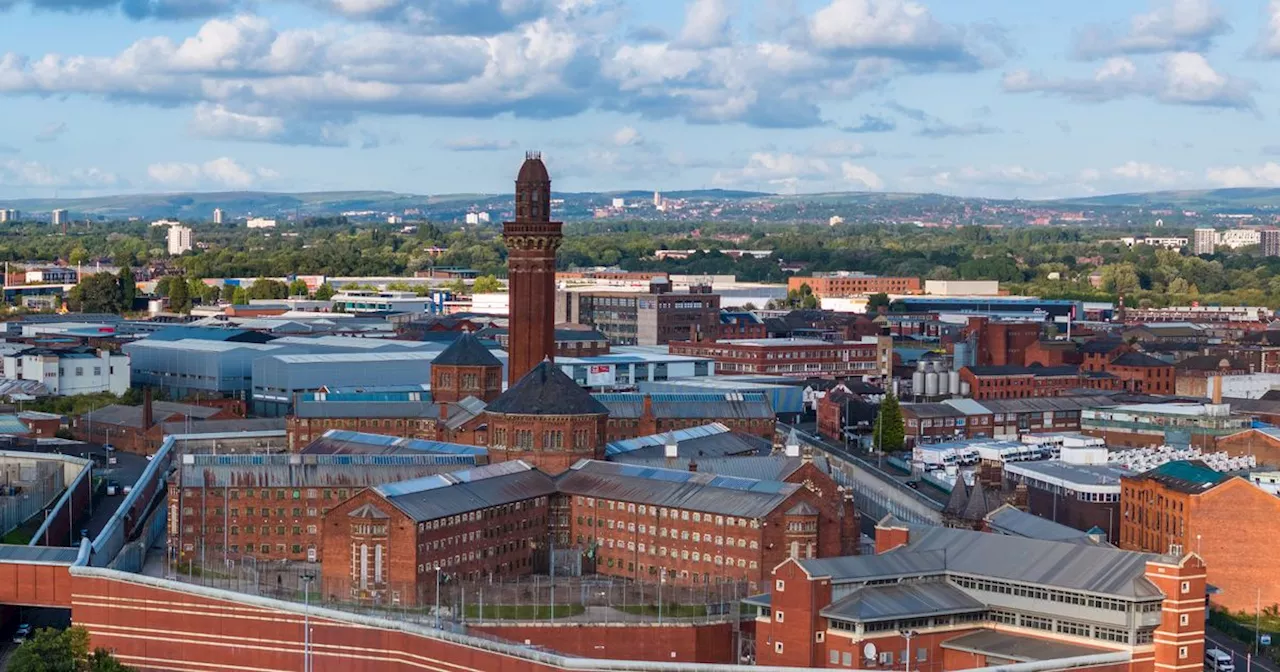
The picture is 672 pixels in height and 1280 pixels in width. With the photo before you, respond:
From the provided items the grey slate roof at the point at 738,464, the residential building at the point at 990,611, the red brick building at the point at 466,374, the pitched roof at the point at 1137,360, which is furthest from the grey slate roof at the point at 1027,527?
the pitched roof at the point at 1137,360

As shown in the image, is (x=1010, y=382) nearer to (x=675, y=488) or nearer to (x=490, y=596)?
(x=675, y=488)

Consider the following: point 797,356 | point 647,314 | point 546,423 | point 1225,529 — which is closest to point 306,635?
point 546,423

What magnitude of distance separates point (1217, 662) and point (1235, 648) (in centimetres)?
497

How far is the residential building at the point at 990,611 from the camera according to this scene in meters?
58.2

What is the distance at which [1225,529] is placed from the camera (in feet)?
255

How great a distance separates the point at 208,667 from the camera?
6431 cm

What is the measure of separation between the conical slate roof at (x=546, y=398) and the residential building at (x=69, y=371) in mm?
52085

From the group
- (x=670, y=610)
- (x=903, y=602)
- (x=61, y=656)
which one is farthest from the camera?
(x=670, y=610)

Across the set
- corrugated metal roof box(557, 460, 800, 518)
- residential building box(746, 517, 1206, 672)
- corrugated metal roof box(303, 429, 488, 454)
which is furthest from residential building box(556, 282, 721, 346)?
residential building box(746, 517, 1206, 672)

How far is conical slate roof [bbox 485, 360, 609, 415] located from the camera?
3145 inches

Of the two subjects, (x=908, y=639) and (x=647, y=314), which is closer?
(x=908, y=639)

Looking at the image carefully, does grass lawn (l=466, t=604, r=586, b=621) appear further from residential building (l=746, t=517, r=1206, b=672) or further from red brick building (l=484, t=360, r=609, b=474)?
red brick building (l=484, t=360, r=609, b=474)

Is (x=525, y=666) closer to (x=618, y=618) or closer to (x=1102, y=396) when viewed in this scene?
(x=618, y=618)

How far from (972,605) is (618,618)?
10687mm
